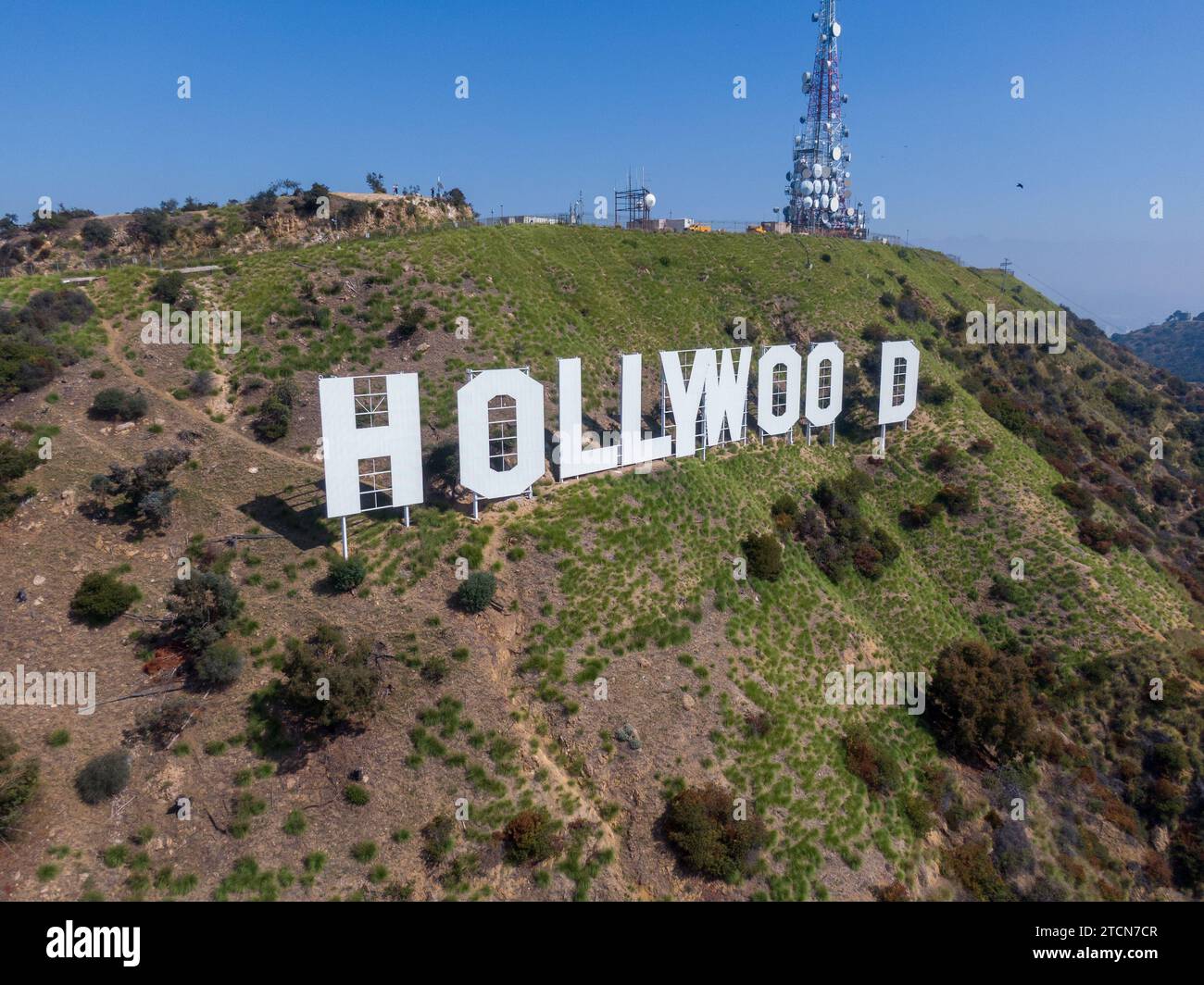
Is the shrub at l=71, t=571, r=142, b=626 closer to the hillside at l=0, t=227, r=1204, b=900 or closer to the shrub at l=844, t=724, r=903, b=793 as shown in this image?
the hillside at l=0, t=227, r=1204, b=900

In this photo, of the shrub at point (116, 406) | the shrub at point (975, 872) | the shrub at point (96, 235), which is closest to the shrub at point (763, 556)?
the shrub at point (975, 872)

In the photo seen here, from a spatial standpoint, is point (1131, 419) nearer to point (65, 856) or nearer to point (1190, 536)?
point (1190, 536)

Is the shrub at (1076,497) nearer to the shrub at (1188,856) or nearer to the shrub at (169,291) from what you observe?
the shrub at (1188,856)

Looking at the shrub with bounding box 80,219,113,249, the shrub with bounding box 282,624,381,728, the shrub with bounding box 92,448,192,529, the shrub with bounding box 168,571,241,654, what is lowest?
the shrub with bounding box 282,624,381,728

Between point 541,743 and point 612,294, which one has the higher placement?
point 612,294

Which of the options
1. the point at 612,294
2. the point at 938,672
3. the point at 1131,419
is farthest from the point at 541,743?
the point at 1131,419

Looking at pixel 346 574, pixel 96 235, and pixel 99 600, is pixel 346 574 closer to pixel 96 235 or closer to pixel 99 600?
pixel 99 600

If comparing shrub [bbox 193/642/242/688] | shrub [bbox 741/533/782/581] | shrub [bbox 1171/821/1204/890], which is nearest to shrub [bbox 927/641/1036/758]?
shrub [bbox 1171/821/1204/890]
